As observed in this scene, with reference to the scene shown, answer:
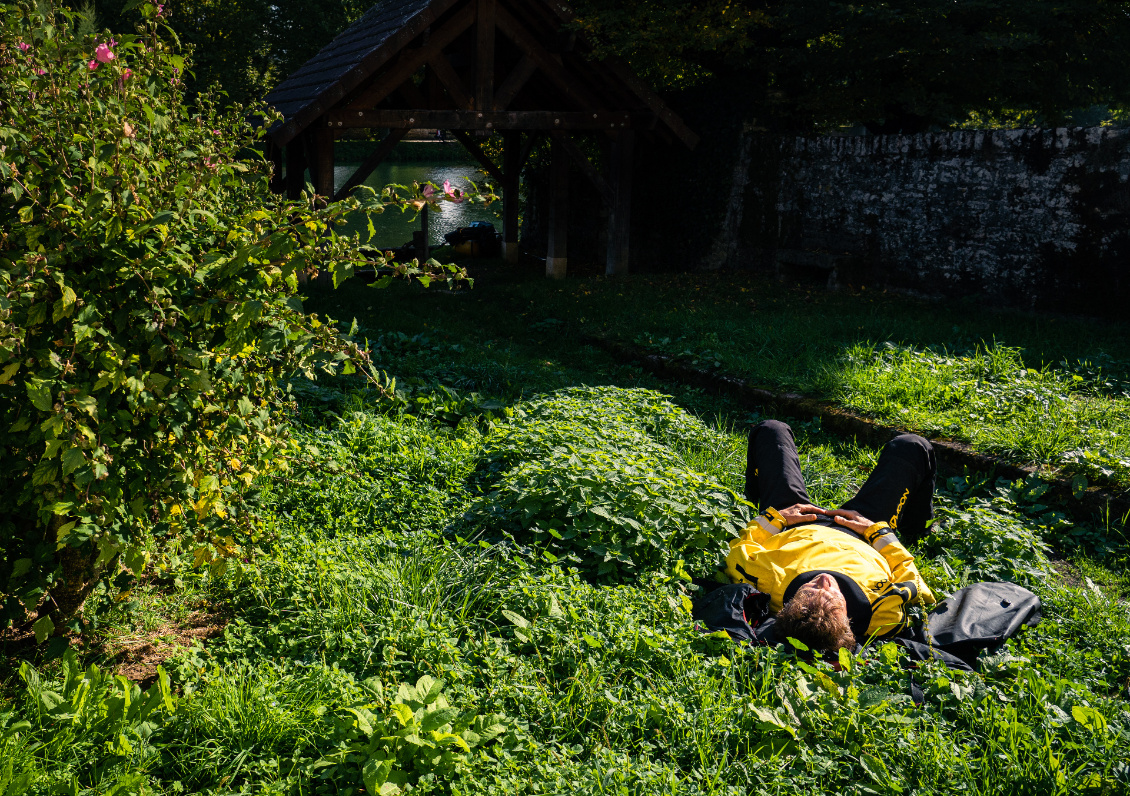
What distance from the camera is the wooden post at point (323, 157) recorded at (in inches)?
420

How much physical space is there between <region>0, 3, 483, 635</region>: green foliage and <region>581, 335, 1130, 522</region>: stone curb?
417 cm

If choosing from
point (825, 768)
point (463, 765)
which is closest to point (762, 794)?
point (825, 768)

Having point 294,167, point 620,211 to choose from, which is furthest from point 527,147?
point 294,167

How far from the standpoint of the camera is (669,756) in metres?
2.65

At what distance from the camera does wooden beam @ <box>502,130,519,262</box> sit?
15945 mm

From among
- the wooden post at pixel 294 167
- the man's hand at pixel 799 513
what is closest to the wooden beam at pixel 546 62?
the wooden post at pixel 294 167

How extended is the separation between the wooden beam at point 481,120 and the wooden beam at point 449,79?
0.57 feet

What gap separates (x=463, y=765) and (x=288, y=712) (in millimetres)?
633

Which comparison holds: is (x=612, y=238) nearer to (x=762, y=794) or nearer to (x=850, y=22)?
(x=850, y=22)

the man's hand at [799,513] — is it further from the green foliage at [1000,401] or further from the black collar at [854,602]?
the green foliage at [1000,401]

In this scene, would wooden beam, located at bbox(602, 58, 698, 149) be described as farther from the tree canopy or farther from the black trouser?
the black trouser

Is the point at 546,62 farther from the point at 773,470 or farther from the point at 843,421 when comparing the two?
the point at 773,470

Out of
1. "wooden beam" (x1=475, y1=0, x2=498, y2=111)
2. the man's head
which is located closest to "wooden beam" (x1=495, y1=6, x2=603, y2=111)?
"wooden beam" (x1=475, y1=0, x2=498, y2=111)

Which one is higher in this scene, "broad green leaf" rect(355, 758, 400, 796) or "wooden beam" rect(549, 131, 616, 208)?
"wooden beam" rect(549, 131, 616, 208)
